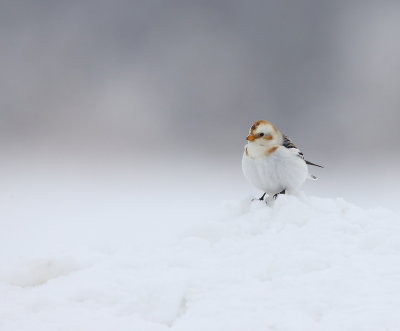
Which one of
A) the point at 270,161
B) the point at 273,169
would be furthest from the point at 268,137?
the point at 273,169

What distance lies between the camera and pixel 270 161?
7.23 meters

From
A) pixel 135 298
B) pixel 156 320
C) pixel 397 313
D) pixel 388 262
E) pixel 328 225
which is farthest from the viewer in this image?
pixel 328 225

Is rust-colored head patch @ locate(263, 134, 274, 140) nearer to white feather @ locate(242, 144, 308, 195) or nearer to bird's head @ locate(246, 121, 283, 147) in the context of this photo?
bird's head @ locate(246, 121, 283, 147)

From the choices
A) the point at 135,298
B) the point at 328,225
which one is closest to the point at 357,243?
the point at 328,225

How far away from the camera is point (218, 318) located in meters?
4.38

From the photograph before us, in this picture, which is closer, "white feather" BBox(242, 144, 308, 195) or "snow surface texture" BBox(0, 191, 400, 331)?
"snow surface texture" BBox(0, 191, 400, 331)

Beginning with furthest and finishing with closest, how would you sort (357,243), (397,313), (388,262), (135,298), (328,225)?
(328,225) < (357,243) < (388,262) < (135,298) < (397,313)

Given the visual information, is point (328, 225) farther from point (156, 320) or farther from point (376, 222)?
point (156, 320)

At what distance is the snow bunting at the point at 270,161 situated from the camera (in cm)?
723

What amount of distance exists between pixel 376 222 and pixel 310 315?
236cm

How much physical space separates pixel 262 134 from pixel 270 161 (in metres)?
0.37

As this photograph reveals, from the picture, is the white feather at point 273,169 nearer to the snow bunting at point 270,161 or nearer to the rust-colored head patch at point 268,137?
the snow bunting at point 270,161

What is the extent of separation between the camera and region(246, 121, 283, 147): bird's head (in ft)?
23.7

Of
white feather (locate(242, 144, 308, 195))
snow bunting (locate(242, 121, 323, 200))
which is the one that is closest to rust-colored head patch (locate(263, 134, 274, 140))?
snow bunting (locate(242, 121, 323, 200))
